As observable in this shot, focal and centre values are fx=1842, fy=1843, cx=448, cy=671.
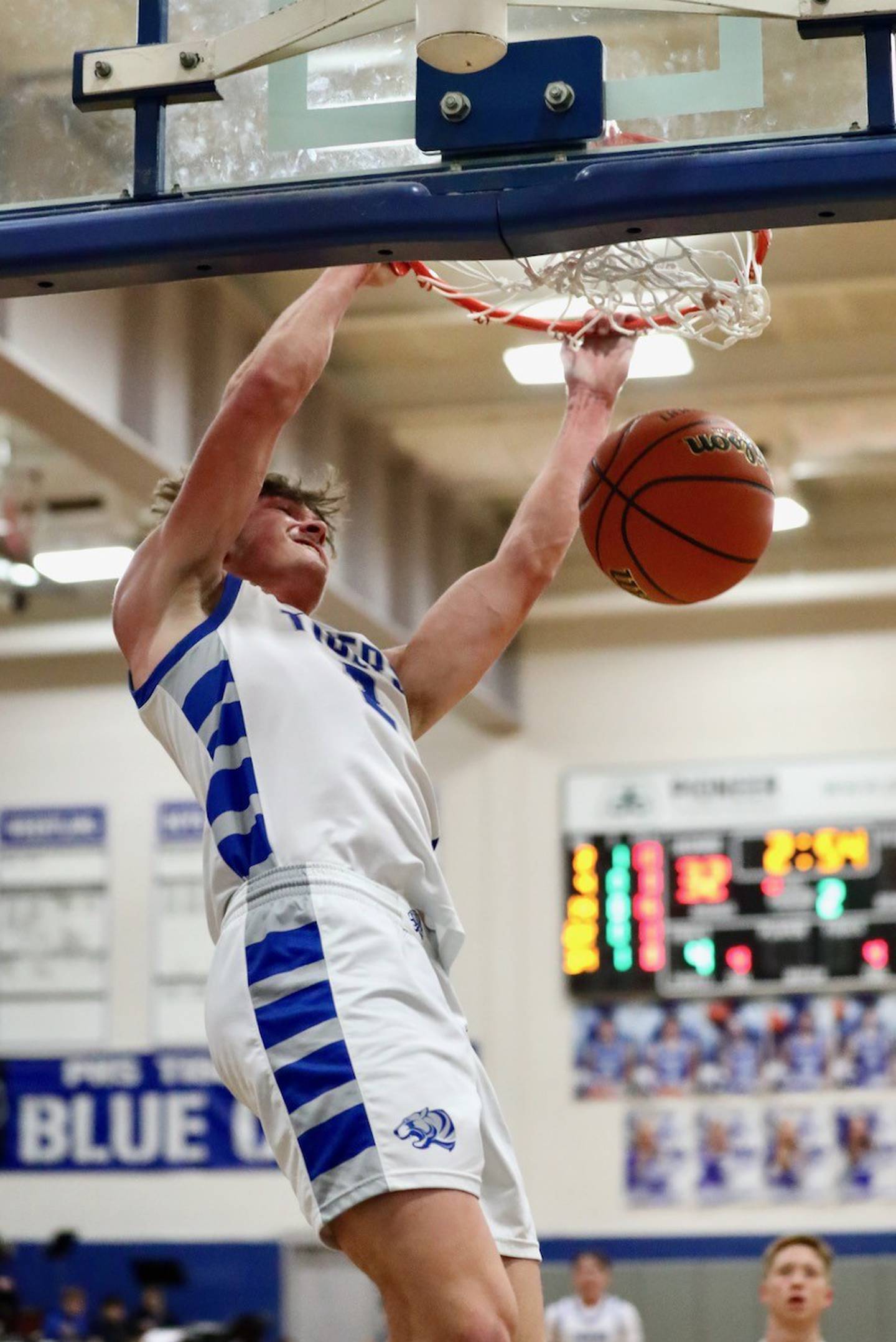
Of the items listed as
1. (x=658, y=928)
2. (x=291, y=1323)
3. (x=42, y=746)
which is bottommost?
(x=291, y=1323)

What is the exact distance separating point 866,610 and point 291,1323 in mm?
5596

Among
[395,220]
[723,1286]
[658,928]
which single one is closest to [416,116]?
[395,220]

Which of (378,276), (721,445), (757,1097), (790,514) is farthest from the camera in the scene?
(757,1097)

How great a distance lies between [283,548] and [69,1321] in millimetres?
9476

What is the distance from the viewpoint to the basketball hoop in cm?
324

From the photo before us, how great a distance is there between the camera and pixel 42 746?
41.6 ft

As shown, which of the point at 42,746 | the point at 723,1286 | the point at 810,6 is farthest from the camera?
the point at 42,746

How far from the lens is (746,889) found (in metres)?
10.7

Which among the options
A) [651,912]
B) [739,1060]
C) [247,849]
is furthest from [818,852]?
[247,849]

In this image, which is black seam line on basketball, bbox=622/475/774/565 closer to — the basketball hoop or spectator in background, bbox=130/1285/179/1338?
the basketball hoop

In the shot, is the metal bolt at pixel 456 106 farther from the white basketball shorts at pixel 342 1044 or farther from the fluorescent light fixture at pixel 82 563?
the fluorescent light fixture at pixel 82 563

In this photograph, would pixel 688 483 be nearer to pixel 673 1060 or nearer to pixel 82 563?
pixel 673 1060

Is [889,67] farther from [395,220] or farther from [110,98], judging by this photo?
[110,98]

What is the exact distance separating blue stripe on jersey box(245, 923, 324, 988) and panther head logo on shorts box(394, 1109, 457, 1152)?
0.81ft
